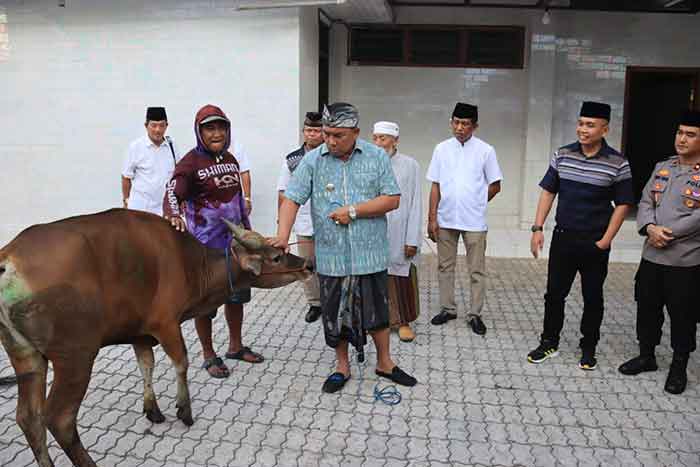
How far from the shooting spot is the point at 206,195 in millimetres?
4320

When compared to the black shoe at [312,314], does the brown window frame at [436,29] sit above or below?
above

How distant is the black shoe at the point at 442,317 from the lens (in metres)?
5.89

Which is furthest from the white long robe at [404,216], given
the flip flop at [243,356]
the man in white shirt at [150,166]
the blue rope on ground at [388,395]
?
the man in white shirt at [150,166]

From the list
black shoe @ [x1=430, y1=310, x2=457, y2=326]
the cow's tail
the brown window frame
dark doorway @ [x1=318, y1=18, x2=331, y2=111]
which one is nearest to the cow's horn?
the cow's tail

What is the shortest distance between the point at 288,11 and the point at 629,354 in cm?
528

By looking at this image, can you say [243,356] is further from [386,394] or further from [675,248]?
[675,248]

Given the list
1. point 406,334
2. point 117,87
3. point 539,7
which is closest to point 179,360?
point 406,334

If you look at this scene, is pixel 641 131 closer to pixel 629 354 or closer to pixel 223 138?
pixel 629 354

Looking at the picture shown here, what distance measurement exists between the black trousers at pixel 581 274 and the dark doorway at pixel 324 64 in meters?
5.41

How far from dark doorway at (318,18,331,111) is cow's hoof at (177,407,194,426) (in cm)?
625

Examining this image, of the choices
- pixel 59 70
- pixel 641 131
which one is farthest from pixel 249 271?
pixel 641 131

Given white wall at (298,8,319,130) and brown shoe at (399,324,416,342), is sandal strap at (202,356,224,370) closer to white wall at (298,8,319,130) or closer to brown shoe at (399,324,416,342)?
brown shoe at (399,324,416,342)

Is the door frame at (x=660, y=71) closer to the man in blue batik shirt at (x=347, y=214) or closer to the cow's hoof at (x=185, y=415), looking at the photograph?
the man in blue batik shirt at (x=347, y=214)

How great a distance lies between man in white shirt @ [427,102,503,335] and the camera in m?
5.62
